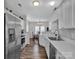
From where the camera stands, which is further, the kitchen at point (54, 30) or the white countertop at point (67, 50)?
the kitchen at point (54, 30)

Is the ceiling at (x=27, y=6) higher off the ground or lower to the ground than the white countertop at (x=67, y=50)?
higher

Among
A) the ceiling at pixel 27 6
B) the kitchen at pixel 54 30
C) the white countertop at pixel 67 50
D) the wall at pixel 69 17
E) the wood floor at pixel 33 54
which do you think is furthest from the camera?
the wood floor at pixel 33 54

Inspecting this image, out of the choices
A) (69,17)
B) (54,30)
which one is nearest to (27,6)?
(54,30)

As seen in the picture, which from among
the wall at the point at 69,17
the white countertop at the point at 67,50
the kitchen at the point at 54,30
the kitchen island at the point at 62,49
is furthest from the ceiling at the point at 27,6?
the white countertop at the point at 67,50

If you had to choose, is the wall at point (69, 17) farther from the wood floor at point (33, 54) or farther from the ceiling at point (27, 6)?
the wood floor at point (33, 54)

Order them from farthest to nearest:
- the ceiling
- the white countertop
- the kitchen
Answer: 1. the ceiling
2. the kitchen
3. the white countertop

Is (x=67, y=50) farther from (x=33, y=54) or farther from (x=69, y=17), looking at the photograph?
(x=33, y=54)

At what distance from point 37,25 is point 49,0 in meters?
9.93

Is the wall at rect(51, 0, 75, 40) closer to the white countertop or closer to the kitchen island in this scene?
the kitchen island

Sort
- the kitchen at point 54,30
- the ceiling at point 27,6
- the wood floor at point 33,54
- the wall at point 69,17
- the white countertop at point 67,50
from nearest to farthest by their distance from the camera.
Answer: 1. the white countertop at point 67,50
2. the wall at point 69,17
3. the kitchen at point 54,30
4. the ceiling at point 27,6
5. the wood floor at point 33,54

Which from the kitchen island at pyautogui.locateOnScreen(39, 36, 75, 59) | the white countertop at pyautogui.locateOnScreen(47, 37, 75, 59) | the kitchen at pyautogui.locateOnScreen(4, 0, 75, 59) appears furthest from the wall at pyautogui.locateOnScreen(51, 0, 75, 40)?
the white countertop at pyautogui.locateOnScreen(47, 37, 75, 59)

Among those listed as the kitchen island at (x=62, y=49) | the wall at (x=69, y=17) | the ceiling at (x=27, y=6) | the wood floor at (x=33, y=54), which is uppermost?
the ceiling at (x=27, y=6)

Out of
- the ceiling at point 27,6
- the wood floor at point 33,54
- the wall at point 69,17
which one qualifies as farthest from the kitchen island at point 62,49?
the ceiling at point 27,6
